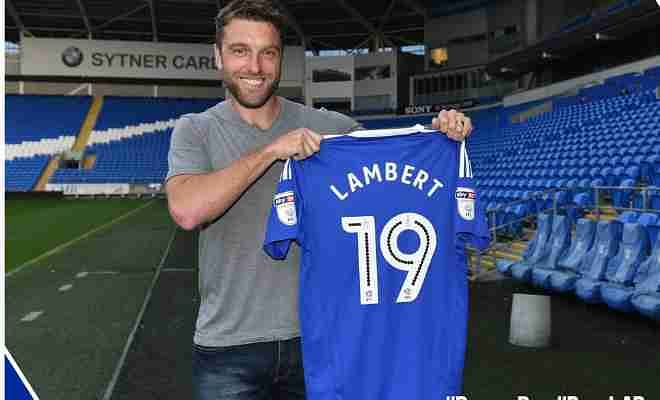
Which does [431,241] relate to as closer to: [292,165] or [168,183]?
[292,165]

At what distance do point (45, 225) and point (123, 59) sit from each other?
24663 millimetres

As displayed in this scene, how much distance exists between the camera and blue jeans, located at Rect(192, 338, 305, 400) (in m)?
1.97

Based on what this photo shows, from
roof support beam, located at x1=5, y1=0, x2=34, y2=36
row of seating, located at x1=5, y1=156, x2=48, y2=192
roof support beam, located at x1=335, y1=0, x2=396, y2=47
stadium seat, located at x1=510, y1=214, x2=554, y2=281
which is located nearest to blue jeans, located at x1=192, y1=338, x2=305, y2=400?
stadium seat, located at x1=510, y1=214, x2=554, y2=281

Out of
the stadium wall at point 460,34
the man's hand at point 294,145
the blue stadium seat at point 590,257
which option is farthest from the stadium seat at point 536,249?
the stadium wall at point 460,34

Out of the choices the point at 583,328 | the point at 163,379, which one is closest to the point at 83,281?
the point at 163,379

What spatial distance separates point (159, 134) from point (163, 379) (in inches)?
1521

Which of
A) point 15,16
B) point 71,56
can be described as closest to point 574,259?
point 71,56

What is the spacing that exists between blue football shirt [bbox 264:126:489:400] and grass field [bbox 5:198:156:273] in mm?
9602

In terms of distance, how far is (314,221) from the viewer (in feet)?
7.36

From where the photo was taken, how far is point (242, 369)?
198 centimetres

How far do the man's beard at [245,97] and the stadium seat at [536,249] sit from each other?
7.13 m

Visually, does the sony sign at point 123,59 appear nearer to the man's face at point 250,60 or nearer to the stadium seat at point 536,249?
the stadium seat at point 536,249

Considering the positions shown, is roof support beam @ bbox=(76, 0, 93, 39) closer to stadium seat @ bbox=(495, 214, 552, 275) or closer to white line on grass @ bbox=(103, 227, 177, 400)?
white line on grass @ bbox=(103, 227, 177, 400)

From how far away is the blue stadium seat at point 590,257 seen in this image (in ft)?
23.8
